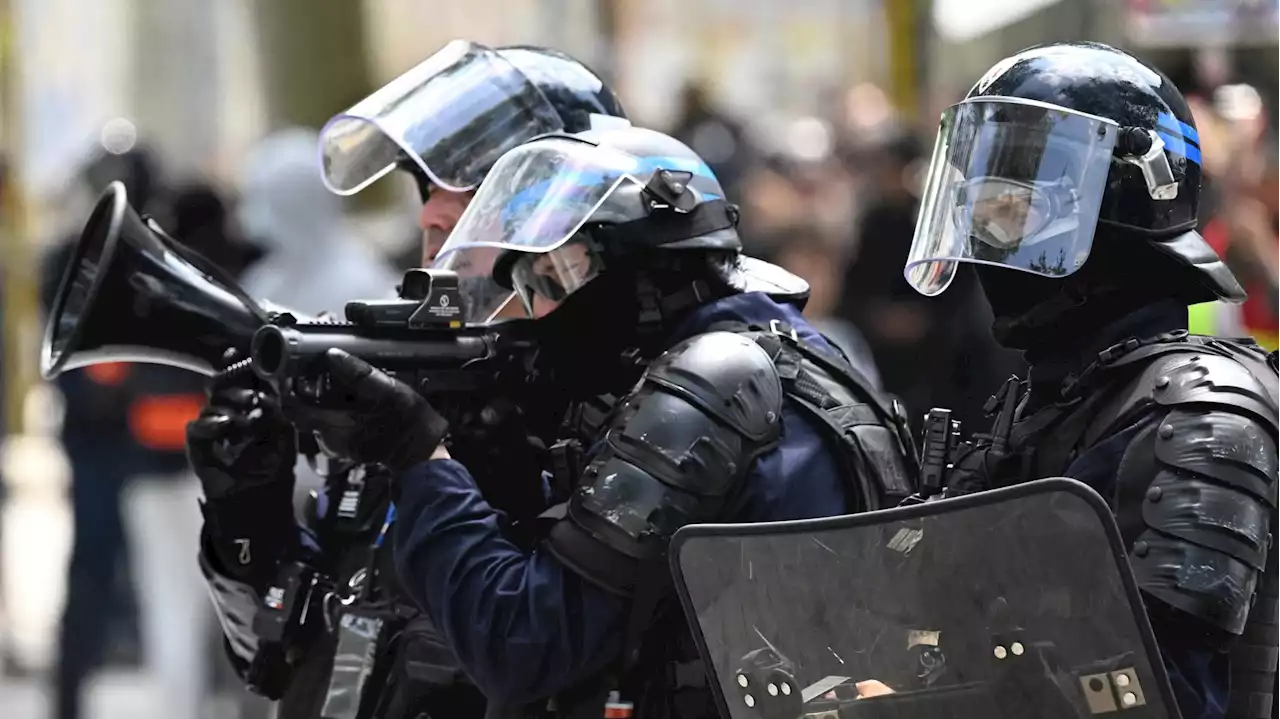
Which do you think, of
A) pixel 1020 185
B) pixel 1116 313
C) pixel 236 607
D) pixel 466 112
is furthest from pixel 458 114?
pixel 1116 313

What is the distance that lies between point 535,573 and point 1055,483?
1.07 metres

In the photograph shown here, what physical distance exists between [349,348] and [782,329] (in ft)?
2.25

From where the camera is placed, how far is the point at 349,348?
3494mm

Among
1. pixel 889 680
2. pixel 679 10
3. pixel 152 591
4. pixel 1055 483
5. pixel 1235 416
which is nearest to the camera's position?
pixel 1055 483

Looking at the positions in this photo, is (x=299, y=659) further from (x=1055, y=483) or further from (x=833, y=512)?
(x=1055, y=483)

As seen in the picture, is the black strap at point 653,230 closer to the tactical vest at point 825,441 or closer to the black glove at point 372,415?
the tactical vest at point 825,441

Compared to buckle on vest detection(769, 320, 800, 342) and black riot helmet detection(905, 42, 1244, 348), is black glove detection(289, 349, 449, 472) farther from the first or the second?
black riot helmet detection(905, 42, 1244, 348)

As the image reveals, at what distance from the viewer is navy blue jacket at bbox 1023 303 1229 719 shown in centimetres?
260

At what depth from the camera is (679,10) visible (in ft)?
77.5

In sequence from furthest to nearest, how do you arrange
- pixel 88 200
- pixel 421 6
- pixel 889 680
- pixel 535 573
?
pixel 421 6, pixel 88 200, pixel 535 573, pixel 889 680

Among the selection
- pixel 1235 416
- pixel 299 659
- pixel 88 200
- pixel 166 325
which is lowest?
pixel 88 200

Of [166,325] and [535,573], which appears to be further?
[166,325]

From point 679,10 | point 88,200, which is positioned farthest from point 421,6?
point 88,200

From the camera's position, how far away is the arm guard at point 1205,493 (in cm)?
255
